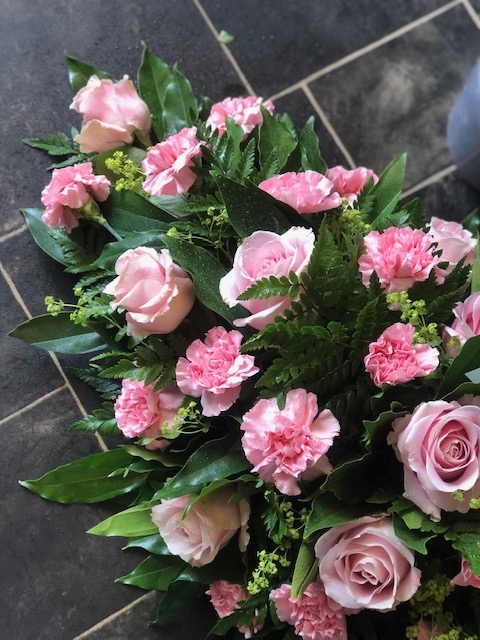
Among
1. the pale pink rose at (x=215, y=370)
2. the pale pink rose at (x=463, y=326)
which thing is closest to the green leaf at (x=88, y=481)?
the pale pink rose at (x=215, y=370)

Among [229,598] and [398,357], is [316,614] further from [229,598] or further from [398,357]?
[398,357]

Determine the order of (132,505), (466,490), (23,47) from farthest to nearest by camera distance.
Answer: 1. (23,47)
2. (132,505)
3. (466,490)

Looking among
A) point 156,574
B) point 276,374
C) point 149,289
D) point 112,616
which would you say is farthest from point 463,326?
point 112,616

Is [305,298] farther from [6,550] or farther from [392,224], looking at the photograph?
[6,550]

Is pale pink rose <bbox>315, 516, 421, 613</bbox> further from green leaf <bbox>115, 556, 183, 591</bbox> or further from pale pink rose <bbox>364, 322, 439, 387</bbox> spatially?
green leaf <bbox>115, 556, 183, 591</bbox>

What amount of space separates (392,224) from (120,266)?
341 mm

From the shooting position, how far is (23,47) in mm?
1103

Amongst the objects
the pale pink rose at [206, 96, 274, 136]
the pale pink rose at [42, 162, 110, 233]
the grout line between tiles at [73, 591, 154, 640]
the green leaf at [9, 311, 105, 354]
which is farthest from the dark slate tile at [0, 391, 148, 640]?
the pale pink rose at [206, 96, 274, 136]

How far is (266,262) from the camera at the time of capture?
2.28 ft

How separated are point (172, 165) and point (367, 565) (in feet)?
1.76

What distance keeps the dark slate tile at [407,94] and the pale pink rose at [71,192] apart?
1.66ft

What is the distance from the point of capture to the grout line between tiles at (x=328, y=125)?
1.21m

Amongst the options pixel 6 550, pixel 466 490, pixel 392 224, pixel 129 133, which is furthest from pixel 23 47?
pixel 466 490

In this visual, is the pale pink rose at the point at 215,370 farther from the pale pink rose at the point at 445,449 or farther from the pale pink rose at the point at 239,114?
the pale pink rose at the point at 239,114
